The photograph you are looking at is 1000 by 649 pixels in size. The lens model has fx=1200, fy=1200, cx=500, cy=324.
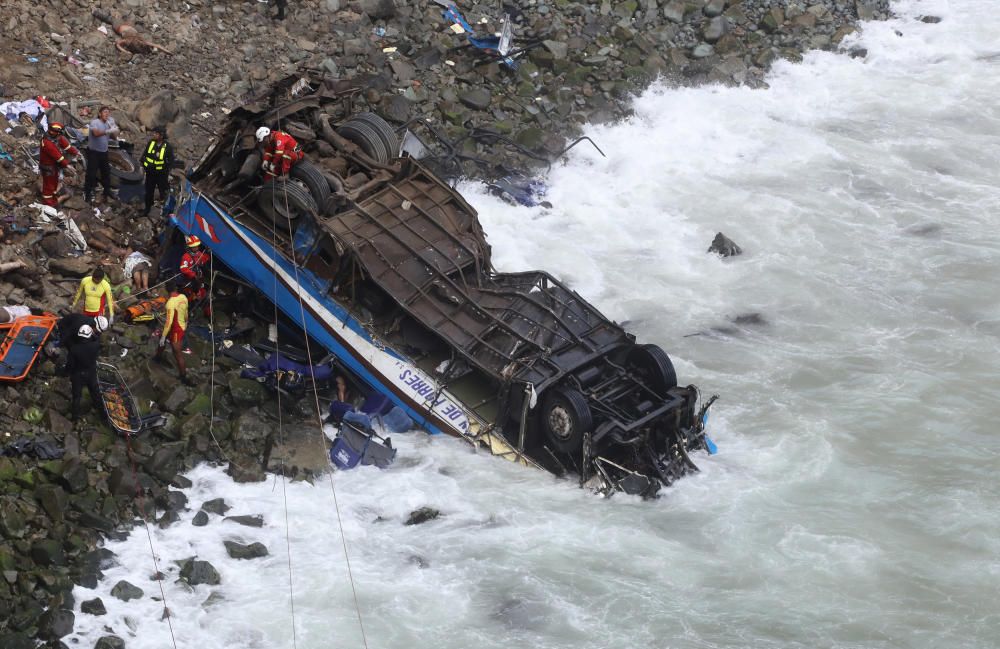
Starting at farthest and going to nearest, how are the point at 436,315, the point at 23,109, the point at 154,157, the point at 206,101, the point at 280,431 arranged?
the point at 206,101, the point at 23,109, the point at 154,157, the point at 436,315, the point at 280,431

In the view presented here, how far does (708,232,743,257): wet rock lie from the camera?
1588cm

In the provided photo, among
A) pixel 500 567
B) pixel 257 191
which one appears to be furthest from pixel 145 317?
pixel 500 567

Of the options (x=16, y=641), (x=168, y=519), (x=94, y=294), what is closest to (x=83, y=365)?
(x=94, y=294)

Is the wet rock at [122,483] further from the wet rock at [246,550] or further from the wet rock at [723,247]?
the wet rock at [723,247]

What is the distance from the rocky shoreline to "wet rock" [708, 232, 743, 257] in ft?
9.69

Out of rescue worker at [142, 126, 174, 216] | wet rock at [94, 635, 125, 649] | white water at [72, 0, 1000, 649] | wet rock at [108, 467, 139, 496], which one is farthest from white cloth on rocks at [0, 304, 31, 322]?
wet rock at [94, 635, 125, 649]

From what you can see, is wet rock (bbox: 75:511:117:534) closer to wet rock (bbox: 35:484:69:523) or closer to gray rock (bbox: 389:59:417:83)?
wet rock (bbox: 35:484:69:523)

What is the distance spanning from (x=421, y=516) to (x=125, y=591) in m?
2.70

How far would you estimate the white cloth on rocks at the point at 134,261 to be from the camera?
13.0 metres

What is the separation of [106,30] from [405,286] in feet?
23.7

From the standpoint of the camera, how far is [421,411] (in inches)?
477

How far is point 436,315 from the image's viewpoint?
482 inches

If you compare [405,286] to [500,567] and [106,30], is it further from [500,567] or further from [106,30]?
[106,30]

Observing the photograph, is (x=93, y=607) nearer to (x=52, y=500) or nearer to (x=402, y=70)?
(x=52, y=500)
